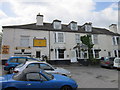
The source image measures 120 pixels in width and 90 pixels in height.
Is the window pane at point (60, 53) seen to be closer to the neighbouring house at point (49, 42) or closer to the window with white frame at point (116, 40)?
the neighbouring house at point (49, 42)

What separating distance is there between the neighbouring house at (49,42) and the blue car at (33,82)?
12.2 metres

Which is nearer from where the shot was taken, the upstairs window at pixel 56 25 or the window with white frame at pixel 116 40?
the upstairs window at pixel 56 25

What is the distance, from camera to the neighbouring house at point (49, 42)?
15.7 metres

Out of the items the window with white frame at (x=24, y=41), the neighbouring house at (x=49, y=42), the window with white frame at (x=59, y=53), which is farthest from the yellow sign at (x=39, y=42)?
the window with white frame at (x=59, y=53)

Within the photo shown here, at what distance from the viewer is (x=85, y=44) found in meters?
16.9

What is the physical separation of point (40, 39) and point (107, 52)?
14416 mm

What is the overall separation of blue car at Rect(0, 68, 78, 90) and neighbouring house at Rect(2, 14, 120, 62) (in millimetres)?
12219

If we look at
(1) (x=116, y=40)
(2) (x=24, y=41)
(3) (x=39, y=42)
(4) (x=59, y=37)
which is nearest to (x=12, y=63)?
(2) (x=24, y=41)

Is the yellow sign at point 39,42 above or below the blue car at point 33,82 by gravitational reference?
above

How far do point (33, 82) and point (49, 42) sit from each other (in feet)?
44.0

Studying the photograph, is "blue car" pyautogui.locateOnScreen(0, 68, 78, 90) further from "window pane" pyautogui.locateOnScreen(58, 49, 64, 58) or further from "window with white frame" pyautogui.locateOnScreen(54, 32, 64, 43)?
"window with white frame" pyautogui.locateOnScreen(54, 32, 64, 43)

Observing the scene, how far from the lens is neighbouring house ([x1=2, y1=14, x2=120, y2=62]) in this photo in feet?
51.4

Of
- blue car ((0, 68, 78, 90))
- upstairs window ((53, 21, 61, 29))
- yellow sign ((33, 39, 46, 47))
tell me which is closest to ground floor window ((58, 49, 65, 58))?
yellow sign ((33, 39, 46, 47))

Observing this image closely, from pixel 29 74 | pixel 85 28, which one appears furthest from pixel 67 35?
pixel 29 74
